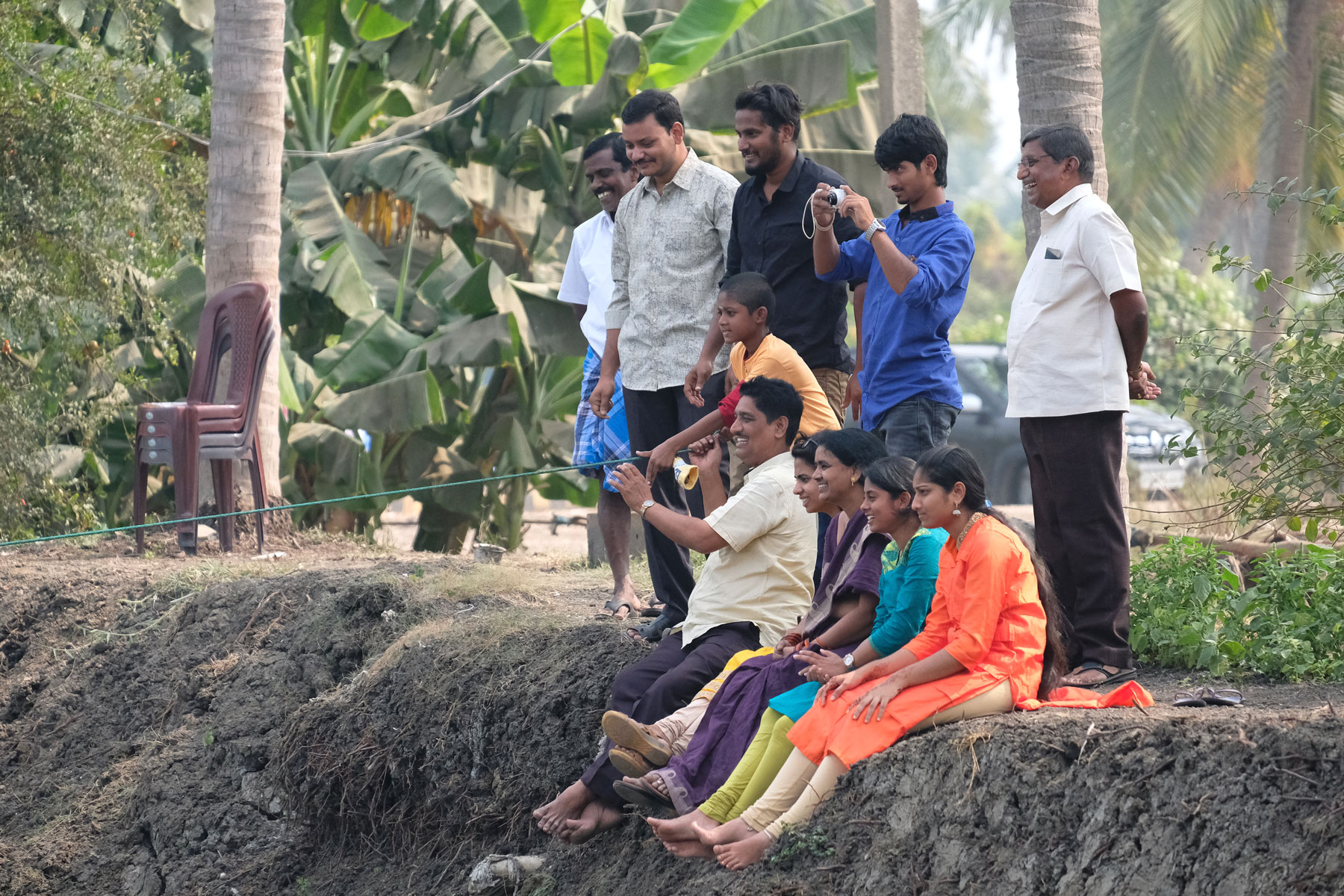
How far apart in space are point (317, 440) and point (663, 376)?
7.08 m

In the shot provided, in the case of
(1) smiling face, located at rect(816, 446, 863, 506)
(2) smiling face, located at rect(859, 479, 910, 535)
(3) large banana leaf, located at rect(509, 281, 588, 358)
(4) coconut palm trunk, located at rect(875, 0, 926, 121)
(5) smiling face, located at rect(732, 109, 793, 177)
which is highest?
(4) coconut palm trunk, located at rect(875, 0, 926, 121)

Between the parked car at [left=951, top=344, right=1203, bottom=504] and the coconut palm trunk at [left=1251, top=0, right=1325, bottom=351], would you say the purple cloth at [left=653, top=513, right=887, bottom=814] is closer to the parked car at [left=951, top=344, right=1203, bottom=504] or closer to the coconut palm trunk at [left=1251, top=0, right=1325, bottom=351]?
the coconut palm trunk at [left=1251, top=0, right=1325, bottom=351]

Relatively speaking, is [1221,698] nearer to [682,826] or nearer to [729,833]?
[729,833]

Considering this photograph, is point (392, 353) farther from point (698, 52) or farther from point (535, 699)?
point (535, 699)

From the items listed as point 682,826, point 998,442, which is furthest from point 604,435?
point 998,442

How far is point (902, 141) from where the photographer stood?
16.5ft

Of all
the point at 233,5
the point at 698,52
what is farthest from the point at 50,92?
the point at 698,52

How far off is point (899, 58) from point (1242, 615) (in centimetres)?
557

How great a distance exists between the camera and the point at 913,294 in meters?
4.94

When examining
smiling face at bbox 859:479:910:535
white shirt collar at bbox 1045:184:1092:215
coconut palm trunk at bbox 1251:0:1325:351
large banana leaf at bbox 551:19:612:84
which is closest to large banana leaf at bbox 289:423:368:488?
large banana leaf at bbox 551:19:612:84

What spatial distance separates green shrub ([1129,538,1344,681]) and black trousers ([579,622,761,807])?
1672 mm

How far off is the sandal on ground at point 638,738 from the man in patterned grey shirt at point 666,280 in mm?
1128

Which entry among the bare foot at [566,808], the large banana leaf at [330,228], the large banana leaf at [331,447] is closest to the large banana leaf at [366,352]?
the large banana leaf at [330,228]

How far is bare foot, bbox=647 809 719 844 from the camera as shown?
168 inches
